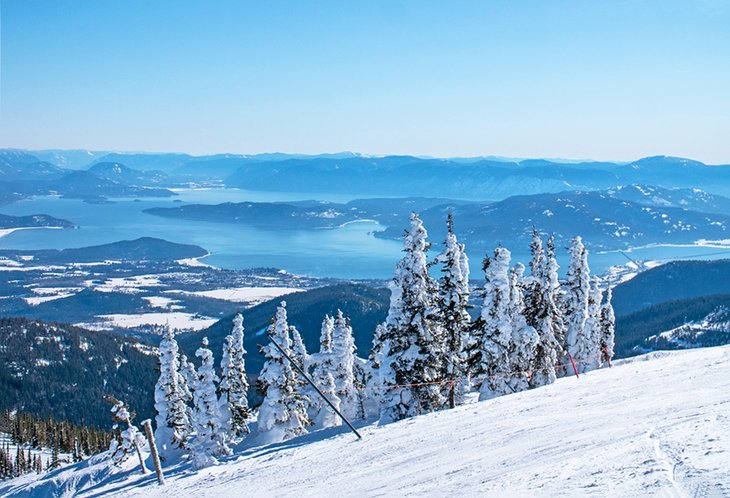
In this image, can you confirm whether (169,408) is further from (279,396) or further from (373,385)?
(373,385)

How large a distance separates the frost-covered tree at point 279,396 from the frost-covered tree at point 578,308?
2038cm

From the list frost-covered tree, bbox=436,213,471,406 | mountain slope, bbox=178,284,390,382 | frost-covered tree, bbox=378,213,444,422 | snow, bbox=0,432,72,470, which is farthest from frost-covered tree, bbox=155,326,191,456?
mountain slope, bbox=178,284,390,382

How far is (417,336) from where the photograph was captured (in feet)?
107

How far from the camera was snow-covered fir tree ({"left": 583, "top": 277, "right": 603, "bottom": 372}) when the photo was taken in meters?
45.4

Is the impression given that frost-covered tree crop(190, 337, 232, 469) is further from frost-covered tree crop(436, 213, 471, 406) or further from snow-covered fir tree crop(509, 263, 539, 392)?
snow-covered fir tree crop(509, 263, 539, 392)

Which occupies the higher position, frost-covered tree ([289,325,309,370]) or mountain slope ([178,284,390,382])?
frost-covered tree ([289,325,309,370])

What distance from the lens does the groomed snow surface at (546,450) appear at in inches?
547

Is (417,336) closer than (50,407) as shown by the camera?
Yes

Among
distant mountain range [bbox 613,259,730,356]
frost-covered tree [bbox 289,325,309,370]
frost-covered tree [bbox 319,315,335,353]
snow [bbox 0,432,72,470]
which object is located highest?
frost-covered tree [bbox 319,315,335,353]

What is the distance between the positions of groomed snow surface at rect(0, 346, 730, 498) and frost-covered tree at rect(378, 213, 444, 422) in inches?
262

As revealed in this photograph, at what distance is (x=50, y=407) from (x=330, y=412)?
399 ft

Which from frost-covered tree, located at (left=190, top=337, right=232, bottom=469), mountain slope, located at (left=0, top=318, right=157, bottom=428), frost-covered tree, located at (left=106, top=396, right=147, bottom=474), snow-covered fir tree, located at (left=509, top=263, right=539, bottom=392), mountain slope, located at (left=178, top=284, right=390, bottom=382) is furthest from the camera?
mountain slope, located at (left=178, top=284, right=390, bottom=382)

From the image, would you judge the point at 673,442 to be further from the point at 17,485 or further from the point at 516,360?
the point at 17,485

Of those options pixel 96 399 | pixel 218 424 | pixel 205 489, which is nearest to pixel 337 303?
pixel 96 399
